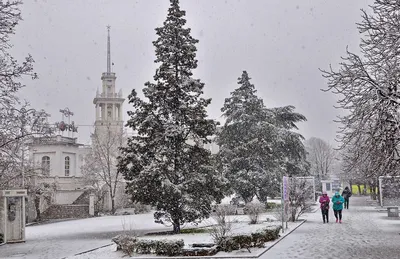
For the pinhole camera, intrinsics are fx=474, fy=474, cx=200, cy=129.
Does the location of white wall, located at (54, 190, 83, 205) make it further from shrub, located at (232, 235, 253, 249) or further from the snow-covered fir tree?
shrub, located at (232, 235, 253, 249)

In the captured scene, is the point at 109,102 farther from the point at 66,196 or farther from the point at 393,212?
the point at 393,212

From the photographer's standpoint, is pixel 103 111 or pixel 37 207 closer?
pixel 37 207

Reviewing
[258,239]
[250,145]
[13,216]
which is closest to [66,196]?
[250,145]

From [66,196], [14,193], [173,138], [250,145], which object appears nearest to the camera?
[14,193]

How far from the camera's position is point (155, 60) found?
23531 millimetres

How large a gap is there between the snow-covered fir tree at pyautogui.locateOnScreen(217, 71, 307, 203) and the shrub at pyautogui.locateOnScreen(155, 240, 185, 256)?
22157mm

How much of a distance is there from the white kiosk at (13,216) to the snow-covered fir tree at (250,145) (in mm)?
18054

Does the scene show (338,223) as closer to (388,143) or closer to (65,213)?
(388,143)

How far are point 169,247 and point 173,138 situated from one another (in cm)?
893

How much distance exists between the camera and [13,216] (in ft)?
69.5

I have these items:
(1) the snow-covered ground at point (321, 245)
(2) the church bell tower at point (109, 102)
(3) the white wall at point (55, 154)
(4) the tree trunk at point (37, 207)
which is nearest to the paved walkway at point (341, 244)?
(1) the snow-covered ground at point (321, 245)

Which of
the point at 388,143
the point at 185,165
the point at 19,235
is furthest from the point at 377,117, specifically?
the point at 19,235

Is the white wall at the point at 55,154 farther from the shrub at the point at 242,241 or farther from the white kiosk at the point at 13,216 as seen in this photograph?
the shrub at the point at 242,241

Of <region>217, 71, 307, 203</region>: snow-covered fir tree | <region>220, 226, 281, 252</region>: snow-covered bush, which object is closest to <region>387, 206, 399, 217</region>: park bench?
<region>217, 71, 307, 203</region>: snow-covered fir tree
